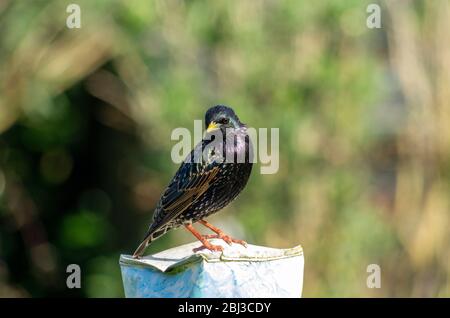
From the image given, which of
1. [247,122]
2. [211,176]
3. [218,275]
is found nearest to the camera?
[218,275]

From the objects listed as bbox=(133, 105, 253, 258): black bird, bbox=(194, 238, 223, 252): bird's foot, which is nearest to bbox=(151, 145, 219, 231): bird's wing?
bbox=(133, 105, 253, 258): black bird

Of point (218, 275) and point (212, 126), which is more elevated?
point (212, 126)

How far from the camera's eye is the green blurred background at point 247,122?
305 inches

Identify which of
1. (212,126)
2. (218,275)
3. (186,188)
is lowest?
(218,275)

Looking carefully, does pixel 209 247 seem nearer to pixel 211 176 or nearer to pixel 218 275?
pixel 218 275

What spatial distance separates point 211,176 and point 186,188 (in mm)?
127

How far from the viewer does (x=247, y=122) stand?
7.38 metres

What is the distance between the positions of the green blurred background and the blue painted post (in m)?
4.27

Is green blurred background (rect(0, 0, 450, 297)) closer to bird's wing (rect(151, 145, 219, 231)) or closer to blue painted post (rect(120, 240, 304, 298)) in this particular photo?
bird's wing (rect(151, 145, 219, 231))

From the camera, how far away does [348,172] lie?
7.98m

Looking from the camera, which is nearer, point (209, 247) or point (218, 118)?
point (209, 247)

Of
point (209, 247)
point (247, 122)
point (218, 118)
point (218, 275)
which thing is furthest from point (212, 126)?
point (247, 122)

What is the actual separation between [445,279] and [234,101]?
2.83 metres

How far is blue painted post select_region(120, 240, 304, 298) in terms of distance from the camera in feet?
10.2
